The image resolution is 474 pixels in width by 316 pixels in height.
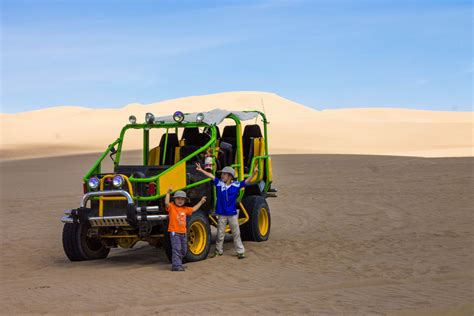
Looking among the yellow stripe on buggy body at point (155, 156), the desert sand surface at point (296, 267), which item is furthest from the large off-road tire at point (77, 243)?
the yellow stripe on buggy body at point (155, 156)

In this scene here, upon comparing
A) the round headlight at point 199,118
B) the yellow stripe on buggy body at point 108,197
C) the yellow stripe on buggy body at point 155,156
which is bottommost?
the yellow stripe on buggy body at point 108,197

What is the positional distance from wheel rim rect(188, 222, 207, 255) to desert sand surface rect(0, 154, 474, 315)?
257mm

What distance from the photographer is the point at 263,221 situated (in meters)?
14.8

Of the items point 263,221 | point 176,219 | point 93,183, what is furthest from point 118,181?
point 263,221

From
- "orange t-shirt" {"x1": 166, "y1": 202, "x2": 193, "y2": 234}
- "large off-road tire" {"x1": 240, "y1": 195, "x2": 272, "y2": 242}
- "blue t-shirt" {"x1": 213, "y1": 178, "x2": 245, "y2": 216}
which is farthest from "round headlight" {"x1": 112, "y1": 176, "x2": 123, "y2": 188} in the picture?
"large off-road tire" {"x1": 240, "y1": 195, "x2": 272, "y2": 242}

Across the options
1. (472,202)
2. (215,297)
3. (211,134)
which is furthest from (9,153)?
(215,297)

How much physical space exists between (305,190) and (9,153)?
34.0 m

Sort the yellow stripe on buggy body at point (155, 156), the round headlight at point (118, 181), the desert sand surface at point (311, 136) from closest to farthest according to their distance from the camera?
1. the round headlight at point (118, 181)
2. the yellow stripe on buggy body at point (155, 156)
3. the desert sand surface at point (311, 136)

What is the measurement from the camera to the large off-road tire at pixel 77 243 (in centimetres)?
1256

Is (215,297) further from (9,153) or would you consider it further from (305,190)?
(9,153)

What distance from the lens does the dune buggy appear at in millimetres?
11867

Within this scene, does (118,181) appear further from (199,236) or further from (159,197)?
(199,236)

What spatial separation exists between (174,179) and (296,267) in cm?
226

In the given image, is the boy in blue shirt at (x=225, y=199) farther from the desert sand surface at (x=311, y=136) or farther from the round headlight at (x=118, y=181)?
the desert sand surface at (x=311, y=136)
